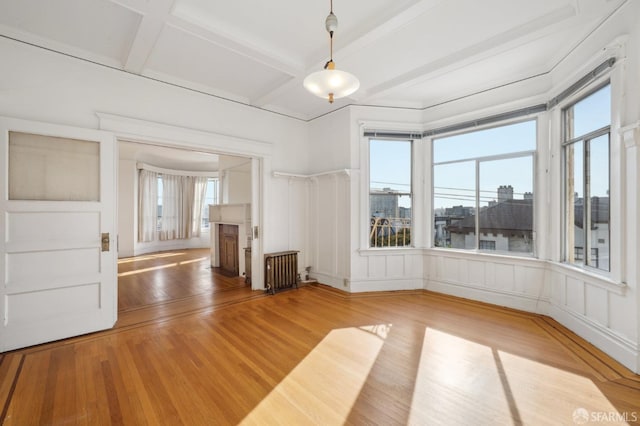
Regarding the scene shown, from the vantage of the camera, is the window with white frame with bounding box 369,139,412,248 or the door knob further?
the window with white frame with bounding box 369,139,412,248

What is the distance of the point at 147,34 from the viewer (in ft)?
9.41

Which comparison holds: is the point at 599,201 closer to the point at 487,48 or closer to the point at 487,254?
the point at 487,254

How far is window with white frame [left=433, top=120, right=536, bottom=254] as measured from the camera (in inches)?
154

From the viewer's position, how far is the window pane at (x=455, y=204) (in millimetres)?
4402

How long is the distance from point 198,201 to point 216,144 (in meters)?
7.23

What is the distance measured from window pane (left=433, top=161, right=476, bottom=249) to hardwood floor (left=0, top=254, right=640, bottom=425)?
1267 millimetres

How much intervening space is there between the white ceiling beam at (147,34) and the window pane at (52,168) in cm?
107

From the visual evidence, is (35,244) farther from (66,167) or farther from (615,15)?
(615,15)

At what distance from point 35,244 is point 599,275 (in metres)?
5.82

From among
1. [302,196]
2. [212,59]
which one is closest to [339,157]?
[302,196]

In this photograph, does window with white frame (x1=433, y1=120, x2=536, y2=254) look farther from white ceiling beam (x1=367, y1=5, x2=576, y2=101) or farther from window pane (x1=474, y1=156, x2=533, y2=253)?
white ceiling beam (x1=367, y1=5, x2=576, y2=101)

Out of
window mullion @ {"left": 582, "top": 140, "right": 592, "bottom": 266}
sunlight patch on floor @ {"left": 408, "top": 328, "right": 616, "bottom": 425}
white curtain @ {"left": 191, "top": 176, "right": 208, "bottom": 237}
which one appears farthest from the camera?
white curtain @ {"left": 191, "top": 176, "right": 208, "bottom": 237}

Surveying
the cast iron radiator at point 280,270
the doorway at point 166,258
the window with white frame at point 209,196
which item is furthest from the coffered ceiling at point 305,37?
the window with white frame at point 209,196

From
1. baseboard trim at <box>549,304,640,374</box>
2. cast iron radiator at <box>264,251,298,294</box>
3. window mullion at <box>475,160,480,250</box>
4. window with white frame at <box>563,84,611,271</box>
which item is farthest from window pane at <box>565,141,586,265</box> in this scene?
cast iron radiator at <box>264,251,298,294</box>
